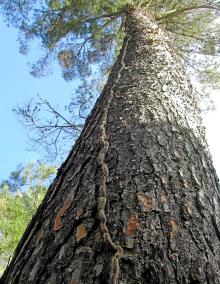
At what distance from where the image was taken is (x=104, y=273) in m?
1.00

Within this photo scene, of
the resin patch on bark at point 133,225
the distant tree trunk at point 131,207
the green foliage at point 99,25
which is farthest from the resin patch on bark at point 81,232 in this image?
the green foliage at point 99,25

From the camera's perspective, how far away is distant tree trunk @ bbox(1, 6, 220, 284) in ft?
3.45

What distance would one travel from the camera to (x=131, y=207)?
1.26m

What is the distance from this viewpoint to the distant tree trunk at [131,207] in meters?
1.05

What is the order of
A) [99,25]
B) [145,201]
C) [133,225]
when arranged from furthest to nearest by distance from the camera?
[99,25]
[145,201]
[133,225]

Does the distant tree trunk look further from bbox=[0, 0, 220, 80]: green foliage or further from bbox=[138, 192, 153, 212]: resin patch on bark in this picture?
bbox=[0, 0, 220, 80]: green foliage

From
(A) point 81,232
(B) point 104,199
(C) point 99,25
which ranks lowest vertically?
(A) point 81,232

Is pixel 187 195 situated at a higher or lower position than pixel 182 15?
lower

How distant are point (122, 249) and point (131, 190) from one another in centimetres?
30

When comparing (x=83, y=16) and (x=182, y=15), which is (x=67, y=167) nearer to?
(x=83, y=16)

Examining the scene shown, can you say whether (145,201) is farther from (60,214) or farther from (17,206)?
(17,206)

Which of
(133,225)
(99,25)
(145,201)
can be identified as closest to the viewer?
(133,225)

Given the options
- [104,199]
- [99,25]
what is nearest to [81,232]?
[104,199]

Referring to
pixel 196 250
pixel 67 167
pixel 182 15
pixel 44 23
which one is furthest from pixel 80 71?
pixel 196 250
